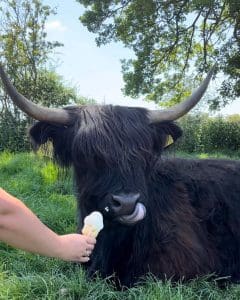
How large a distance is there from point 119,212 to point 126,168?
0.42 m

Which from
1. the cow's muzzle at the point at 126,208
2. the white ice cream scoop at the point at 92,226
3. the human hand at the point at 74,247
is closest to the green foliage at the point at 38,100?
the cow's muzzle at the point at 126,208

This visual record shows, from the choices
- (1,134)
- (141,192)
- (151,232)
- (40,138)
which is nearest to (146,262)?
(151,232)

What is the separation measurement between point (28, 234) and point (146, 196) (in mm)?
1798

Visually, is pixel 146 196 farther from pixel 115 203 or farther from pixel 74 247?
Result: pixel 74 247

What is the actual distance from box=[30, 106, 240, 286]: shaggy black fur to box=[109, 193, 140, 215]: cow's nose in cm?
11

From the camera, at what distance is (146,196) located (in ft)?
12.6

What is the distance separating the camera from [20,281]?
360 centimetres

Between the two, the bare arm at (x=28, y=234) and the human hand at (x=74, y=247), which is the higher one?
the bare arm at (x=28, y=234)

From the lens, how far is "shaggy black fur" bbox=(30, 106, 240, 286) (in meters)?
3.76

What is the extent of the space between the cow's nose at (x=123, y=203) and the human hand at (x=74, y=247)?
0.80 m

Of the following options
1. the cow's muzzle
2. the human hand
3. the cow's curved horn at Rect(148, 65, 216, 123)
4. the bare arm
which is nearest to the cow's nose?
the cow's muzzle

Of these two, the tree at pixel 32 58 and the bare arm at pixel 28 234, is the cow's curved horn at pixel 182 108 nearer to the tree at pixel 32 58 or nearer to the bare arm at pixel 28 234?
the bare arm at pixel 28 234

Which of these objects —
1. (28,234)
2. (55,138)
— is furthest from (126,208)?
(28,234)

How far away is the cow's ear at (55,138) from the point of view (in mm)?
4137
